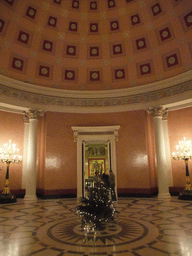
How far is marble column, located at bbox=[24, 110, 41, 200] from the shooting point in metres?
10.6

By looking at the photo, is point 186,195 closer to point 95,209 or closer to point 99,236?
point 95,209

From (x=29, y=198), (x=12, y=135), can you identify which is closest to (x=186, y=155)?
(x=29, y=198)

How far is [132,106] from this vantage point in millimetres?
12148

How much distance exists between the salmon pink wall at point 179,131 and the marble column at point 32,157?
7.41m

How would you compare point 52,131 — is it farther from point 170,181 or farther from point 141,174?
point 170,181

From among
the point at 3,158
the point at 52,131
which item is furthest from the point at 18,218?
the point at 52,131

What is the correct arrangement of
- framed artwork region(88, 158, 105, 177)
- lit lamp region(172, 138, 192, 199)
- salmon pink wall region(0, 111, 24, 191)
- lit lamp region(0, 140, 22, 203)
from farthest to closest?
framed artwork region(88, 158, 105, 177)
salmon pink wall region(0, 111, 24, 191)
lit lamp region(172, 138, 192, 199)
lit lamp region(0, 140, 22, 203)

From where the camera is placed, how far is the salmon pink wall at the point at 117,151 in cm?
1132

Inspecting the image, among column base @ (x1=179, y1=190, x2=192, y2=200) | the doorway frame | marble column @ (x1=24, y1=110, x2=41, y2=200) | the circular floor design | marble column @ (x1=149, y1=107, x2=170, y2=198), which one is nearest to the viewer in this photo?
the circular floor design

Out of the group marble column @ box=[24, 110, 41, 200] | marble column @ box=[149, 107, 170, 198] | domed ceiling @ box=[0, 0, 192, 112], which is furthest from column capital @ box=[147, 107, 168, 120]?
marble column @ box=[24, 110, 41, 200]

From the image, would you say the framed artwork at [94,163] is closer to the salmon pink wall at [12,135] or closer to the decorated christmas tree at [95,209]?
the salmon pink wall at [12,135]

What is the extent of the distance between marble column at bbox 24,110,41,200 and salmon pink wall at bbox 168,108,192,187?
24.3 feet

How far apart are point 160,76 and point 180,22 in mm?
2767

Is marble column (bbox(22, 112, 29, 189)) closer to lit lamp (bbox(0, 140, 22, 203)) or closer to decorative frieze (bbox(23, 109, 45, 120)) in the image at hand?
decorative frieze (bbox(23, 109, 45, 120))
